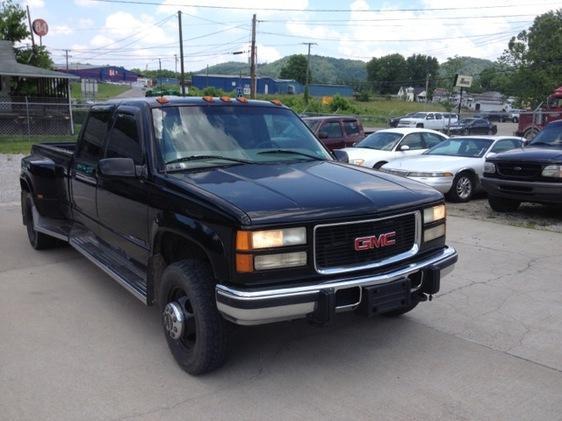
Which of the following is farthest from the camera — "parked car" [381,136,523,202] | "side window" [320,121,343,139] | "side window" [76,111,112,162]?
"side window" [320,121,343,139]

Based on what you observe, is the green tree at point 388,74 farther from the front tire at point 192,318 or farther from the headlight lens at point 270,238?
the headlight lens at point 270,238

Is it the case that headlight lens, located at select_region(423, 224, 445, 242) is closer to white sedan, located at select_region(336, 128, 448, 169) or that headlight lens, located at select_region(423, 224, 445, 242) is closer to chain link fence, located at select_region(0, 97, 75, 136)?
white sedan, located at select_region(336, 128, 448, 169)

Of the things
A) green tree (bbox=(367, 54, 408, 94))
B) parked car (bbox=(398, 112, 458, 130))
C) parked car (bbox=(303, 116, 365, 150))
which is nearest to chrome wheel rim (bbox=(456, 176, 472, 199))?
parked car (bbox=(303, 116, 365, 150))

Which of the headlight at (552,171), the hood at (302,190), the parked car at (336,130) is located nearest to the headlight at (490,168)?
the headlight at (552,171)

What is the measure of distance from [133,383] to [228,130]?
2.07m

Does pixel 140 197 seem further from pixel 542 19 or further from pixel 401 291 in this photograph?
pixel 542 19

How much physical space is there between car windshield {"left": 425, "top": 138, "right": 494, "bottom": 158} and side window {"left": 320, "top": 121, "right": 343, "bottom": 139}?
150 inches

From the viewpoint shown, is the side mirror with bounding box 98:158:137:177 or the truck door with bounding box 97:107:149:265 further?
the truck door with bounding box 97:107:149:265

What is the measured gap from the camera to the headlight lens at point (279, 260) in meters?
3.34

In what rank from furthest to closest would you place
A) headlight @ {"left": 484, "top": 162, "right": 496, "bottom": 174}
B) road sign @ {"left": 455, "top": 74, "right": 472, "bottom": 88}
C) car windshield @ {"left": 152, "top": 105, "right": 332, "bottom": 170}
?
road sign @ {"left": 455, "top": 74, "right": 472, "bottom": 88} < headlight @ {"left": 484, "top": 162, "right": 496, "bottom": 174} < car windshield @ {"left": 152, "top": 105, "right": 332, "bottom": 170}

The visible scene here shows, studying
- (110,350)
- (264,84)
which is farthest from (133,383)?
(264,84)

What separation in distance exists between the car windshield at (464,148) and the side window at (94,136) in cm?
851

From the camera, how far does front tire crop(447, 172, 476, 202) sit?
36.7 feet

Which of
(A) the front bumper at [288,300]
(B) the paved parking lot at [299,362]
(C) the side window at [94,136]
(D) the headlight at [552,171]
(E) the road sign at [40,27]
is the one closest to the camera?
(A) the front bumper at [288,300]
